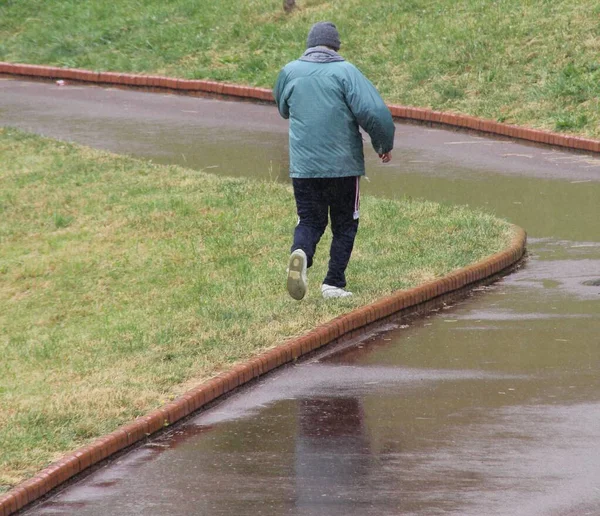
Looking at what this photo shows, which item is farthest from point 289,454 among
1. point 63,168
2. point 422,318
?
point 63,168

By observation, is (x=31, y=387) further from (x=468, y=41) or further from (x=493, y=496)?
(x=468, y=41)

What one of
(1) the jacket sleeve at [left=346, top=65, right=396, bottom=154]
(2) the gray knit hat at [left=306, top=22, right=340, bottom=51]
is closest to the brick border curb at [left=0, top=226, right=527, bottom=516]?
(1) the jacket sleeve at [left=346, top=65, right=396, bottom=154]

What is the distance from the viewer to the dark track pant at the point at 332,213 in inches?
360

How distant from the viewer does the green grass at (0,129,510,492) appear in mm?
7577

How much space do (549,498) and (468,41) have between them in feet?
42.2

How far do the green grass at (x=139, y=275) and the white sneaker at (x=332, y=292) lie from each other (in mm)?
69

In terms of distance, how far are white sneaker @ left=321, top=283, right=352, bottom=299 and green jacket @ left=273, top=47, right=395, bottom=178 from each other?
30.4 inches

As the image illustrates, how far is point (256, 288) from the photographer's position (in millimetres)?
9922

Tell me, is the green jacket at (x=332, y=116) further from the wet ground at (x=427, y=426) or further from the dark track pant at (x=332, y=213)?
the wet ground at (x=427, y=426)

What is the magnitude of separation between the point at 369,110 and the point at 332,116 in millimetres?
268

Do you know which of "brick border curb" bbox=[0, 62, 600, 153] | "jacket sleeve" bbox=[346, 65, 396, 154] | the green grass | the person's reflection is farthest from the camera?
"brick border curb" bbox=[0, 62, 600, 153]

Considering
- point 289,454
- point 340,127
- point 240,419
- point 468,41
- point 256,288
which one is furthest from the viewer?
point 468,41

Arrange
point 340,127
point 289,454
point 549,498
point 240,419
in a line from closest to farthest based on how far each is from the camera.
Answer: point 549,498
point 289,454
point 240,419
point 340,127

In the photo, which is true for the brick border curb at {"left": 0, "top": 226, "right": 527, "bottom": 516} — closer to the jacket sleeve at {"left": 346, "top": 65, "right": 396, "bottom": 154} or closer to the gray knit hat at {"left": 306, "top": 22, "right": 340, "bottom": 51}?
the jacket sleeve at {"left": 346, "top": 65, "right": 396, "bottom": 154}
